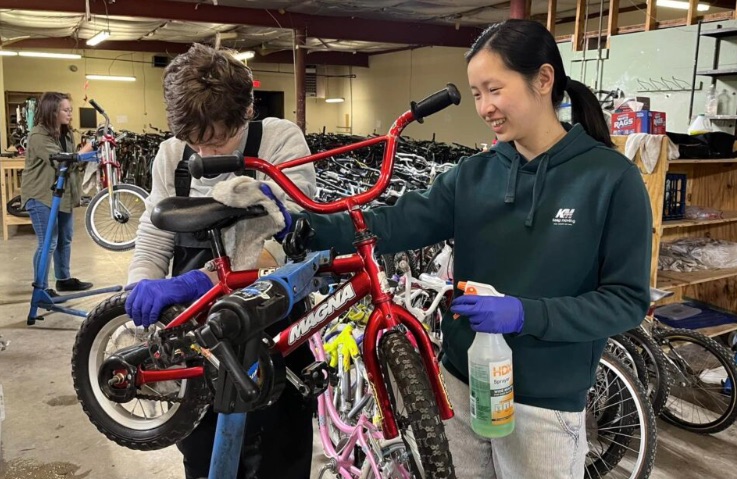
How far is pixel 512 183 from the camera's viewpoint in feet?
4.02

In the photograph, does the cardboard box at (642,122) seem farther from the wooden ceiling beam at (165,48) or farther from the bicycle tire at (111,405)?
the wooden ceiling beam at (165,48)

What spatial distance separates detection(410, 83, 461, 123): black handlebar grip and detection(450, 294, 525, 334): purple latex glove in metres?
0.37

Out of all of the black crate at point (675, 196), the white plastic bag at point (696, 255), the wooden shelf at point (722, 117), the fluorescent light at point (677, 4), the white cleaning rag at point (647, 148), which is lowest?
the white plastic bag at point (696, 255)

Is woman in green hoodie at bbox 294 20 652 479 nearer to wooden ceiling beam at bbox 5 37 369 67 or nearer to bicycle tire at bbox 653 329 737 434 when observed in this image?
bicycle tire at bbox 653 329 737 434

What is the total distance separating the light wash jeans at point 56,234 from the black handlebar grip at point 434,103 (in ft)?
13.5

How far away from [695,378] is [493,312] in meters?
2.73

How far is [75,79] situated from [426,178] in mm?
12790

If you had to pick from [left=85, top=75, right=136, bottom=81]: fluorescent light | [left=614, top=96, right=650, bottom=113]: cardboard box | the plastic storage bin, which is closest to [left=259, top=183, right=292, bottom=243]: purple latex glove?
[left=614, top=96, right=650, bottom=113]: cardboard box

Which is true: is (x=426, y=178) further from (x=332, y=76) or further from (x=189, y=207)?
(x=332, y=76)

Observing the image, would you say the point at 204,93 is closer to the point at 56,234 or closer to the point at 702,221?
the point at 702,221

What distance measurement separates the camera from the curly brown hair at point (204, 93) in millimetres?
1258

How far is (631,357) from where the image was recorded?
2.78 metres

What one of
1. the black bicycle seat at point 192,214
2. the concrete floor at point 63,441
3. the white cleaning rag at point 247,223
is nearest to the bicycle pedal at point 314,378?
the white cleaning rag at point 247,223

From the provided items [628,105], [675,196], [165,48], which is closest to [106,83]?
[165,48]
